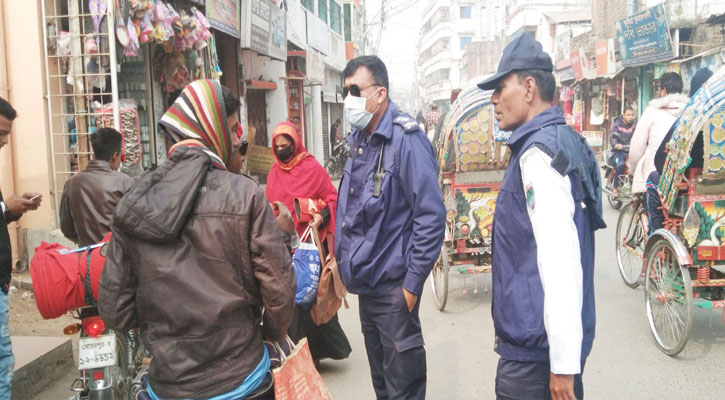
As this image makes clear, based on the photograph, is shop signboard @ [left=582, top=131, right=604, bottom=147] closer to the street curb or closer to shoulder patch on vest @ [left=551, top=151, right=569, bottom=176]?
the street curb

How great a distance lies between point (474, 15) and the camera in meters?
75.7

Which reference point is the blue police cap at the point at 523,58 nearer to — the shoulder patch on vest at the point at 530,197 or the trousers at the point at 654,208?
the shoulder patch on vest at the point at 530,197

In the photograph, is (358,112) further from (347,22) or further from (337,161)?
(347,22)

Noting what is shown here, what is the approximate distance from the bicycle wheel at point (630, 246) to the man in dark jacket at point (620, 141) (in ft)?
15.4

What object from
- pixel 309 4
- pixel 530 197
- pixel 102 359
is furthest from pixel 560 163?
pixel 309 4

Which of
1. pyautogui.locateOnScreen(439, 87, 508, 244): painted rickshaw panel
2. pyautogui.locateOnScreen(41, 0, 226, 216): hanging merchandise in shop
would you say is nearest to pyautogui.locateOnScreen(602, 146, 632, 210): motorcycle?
pyautogui.locateOnScreen(439, 87, 508, 244): painted rickshaw panel

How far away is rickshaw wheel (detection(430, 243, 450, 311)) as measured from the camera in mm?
5938

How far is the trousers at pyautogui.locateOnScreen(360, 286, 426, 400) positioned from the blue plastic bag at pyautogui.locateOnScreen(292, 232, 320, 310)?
0.84 meters

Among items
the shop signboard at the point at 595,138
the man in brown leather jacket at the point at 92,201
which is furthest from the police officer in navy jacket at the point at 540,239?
the shop signboard at the point at 595,138

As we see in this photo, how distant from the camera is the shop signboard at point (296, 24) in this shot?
53.5 feet

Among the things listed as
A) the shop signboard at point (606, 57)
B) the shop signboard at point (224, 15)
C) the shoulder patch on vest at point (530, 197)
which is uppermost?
the shop signboard at point (606, 57)

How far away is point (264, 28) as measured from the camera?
11.9m

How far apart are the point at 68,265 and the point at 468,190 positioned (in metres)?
4.20

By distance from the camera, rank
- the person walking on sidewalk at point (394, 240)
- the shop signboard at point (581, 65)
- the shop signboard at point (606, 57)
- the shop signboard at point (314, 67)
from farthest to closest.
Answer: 1. the shop signboard at point (581, 65)
2. the shop signboard at point (606, 57)
3. the shop signboard at point (314, 67)
4. the person walking on sidewalk at point (394, 240)
